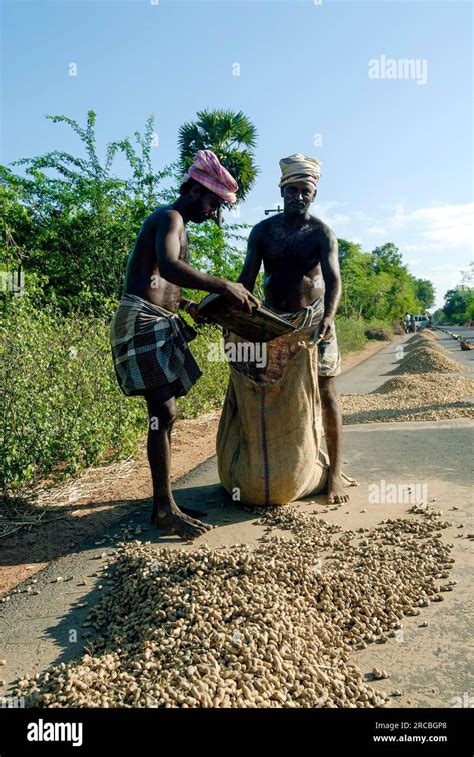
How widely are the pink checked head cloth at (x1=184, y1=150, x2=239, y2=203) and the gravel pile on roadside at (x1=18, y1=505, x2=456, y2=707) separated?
2.08m

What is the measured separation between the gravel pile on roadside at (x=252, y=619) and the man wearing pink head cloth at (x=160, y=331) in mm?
402

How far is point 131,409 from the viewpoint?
6129mm

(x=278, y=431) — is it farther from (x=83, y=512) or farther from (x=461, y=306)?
(x=461, y=306)

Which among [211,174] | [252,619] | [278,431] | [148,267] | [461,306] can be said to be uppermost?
[461,306]

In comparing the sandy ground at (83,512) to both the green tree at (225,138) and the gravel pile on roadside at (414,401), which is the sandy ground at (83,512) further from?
the green tree at (225,138)

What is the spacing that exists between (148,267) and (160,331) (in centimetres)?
40

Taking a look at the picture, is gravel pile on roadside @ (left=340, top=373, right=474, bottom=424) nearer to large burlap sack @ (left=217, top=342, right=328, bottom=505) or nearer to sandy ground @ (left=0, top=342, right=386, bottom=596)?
sandy ground @ (left=0, top=342, right=386, bottom=596)

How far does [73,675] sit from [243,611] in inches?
28.4

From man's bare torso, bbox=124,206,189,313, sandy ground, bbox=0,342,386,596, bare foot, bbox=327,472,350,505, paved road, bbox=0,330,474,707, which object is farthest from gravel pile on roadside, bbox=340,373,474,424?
man's bare torso, bbox=124,206,189,313

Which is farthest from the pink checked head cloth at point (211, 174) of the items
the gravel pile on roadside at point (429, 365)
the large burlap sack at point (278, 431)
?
the gravel pile on roadside at point (429, 365)

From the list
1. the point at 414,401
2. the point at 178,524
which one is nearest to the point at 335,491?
the point at 178,524

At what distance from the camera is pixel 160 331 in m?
3.71

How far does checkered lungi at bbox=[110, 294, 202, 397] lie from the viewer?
368cm

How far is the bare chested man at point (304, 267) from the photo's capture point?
4.12 m
